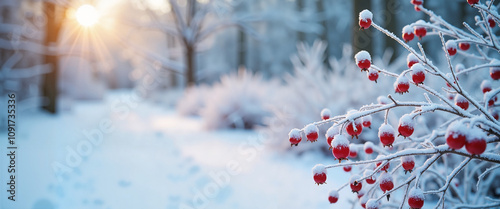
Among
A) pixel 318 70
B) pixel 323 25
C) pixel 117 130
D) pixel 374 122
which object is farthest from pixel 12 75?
pixel 323 25

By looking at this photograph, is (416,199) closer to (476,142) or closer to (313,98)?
(476,142)

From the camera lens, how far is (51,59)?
661 centimetres

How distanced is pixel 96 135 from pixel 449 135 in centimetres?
437

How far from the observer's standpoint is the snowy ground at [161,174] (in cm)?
216

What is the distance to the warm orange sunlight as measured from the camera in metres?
6.64

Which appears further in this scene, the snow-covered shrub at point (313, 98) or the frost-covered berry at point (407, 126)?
the snow-covered shrub at point (313, 98)

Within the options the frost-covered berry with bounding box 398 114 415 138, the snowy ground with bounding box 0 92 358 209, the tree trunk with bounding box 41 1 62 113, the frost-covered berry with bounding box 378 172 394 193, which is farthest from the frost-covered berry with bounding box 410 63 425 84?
the tree trunk with bounding box 41 1 62 113

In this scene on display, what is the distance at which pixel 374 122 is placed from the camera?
118 inches

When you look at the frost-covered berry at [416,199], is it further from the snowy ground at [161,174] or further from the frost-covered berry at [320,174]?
the snowy ground at [161,174]

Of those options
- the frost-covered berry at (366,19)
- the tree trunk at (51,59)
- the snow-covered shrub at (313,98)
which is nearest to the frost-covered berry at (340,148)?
the frost-covered berry at (366,19)

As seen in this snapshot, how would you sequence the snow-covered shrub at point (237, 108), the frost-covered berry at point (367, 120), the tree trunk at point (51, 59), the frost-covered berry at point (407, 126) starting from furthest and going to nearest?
the tree trunk at point (51, 59)
the snow-covered shrub at point (237, 108)
the frost-covered berry at point (367, 120)
the frost-covered berry at point (407, 126)

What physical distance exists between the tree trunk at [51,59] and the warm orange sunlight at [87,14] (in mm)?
432

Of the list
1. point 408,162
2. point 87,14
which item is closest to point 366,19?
point 408,162

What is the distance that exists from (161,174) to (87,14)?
5.40 meters
